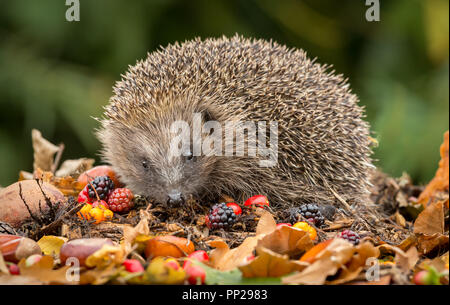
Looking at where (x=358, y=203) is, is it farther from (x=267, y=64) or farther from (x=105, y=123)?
(x=105, y=123)

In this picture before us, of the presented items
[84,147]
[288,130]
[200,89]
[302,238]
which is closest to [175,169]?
[200,89]

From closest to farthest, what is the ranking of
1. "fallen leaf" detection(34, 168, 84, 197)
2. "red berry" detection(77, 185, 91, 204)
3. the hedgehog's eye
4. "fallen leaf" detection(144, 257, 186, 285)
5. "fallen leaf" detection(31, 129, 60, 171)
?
"fallen leaf" detection(144, 257, 186, 285) < "red berry" detection(77, 185, 91, 204) < the hedgehog's eye < "fallen leaf" detection(34, 168, 84, 197) < "fallen leaf" detection(31, 129, 60, 171)

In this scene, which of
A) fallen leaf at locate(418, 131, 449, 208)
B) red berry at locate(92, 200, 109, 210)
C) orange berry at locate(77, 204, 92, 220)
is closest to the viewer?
orange berry at locate(77, 204, 92, 220)

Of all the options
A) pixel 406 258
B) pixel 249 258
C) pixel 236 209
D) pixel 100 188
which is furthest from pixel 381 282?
pixel 100 188

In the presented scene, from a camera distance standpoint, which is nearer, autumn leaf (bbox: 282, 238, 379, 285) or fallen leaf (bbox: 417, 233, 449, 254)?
autumn leaf (bbox: 282, 238, 379, 285)

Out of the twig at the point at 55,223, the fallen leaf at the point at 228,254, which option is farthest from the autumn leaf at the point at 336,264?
the twig at the point at 55,223

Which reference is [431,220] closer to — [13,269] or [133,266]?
[133,266]

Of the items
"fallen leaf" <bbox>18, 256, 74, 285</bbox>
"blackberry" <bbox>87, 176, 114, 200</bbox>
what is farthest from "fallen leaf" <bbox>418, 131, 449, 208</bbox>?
"fallen leaf" <bbox>18, 256, 74, 285</bbox>

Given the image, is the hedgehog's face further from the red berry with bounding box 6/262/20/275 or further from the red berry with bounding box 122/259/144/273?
the red berry with bounding box 6/262/20/275
